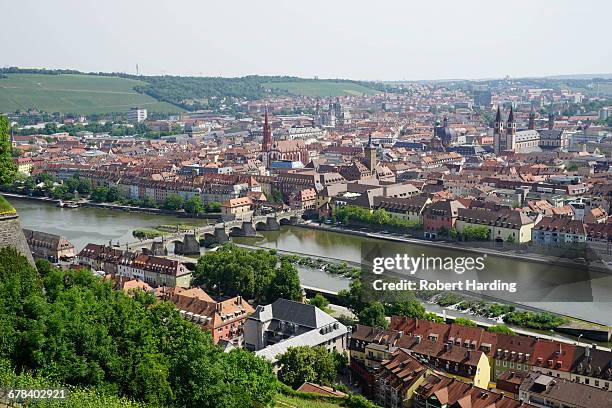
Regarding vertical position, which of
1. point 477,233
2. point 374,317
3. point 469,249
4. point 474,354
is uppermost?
point 474,354

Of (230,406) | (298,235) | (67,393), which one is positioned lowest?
(298,235)

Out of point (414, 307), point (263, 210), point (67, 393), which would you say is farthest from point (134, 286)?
point (263, 210)

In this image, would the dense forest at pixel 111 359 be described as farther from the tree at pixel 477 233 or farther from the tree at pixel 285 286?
the tree at pixel 477 233

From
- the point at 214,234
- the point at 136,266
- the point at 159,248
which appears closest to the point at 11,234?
the point at 136,266

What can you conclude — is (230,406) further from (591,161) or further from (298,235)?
(591,161)

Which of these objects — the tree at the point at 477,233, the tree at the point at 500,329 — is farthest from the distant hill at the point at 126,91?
the tree at the point at 500,329

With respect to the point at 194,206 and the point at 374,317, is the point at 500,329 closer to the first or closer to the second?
the point at 374,317
